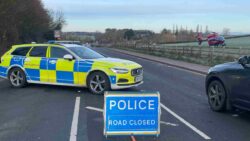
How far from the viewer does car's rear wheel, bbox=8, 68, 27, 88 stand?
41.8 ft

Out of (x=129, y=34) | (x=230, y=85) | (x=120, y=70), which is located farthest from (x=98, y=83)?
(x=129, y=34)

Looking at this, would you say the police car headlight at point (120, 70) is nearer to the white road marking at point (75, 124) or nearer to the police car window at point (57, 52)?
the white road marking at point (75, 124)

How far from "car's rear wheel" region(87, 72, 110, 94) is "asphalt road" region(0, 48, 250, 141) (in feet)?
0.86

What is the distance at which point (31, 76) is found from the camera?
12.6 m

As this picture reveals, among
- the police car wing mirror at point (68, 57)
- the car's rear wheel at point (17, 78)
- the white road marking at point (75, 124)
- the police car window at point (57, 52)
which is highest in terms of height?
the police car window at point (57, 52)

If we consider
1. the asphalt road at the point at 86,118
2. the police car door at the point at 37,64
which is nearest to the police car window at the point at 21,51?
the police car door at the point at 37,64

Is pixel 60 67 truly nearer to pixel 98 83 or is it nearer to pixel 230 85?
pixel 98 83

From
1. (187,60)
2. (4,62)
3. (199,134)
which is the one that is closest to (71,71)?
(4,62)

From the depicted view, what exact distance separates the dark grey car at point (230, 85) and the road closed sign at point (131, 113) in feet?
7.87

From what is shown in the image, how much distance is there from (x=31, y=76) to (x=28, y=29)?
3736 cm

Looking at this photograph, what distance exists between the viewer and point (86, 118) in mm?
8031

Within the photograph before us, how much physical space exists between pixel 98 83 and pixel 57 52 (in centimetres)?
193

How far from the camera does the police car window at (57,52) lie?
12214mm

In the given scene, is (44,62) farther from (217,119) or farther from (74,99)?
(217,119)
